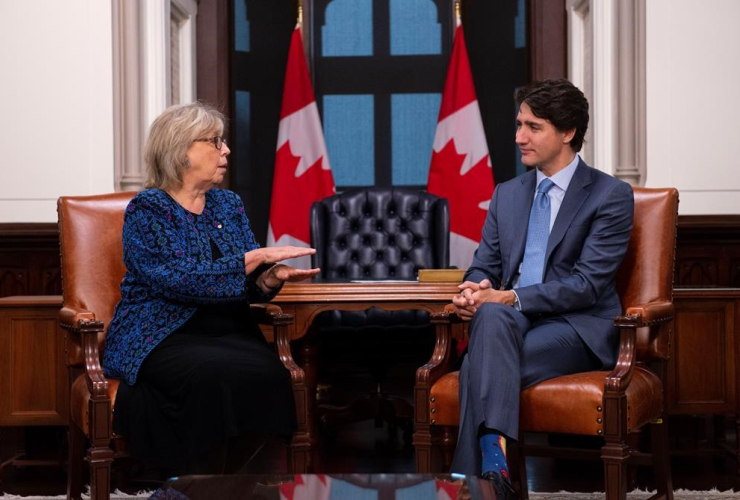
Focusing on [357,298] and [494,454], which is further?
[357,298]

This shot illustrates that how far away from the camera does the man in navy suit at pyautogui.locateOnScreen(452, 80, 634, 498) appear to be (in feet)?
8.82

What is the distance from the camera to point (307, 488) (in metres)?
2.12

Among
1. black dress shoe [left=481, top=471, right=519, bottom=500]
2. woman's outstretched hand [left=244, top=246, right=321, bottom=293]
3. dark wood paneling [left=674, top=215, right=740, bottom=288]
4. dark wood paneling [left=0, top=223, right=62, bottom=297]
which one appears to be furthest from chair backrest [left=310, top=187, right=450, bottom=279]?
black dress shoe [left=481, top=471, right=519, bottom=500]

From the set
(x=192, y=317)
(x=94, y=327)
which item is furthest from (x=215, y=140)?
(x=94, y=327)

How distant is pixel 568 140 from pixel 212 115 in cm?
119

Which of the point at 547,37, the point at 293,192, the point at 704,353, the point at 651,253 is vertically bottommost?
the point at 704,353

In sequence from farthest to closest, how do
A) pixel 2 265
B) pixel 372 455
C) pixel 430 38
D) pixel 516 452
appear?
pixel 430 38
pixel 2 265
pixel 372 455
pixel 516 452

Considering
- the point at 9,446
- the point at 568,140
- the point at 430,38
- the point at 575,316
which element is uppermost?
the point at 430,38

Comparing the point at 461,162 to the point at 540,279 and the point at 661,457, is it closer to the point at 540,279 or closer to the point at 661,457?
the point at 540,279

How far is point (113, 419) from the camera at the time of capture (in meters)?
2.74

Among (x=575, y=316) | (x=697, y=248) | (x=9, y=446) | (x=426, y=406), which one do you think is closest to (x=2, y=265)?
(x=9, y=446)

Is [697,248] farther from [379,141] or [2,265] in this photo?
[2,265]

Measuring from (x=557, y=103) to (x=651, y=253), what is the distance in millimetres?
598

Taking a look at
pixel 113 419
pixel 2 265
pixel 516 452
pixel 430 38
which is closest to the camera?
pixel 113 419
